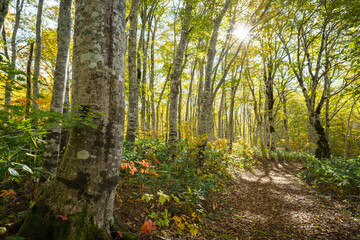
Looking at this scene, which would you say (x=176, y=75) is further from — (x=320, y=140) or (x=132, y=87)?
(x=320, y=140)

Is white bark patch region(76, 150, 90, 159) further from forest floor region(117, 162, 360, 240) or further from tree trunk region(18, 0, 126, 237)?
forest floor region(117, 162, 360, 240)

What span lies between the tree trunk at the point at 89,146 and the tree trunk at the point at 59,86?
1.48 meters

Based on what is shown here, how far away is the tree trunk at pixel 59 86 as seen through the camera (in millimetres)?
2912

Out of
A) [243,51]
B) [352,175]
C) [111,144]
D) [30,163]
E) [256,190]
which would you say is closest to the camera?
[111,144]

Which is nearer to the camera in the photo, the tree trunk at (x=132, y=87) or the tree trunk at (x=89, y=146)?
the tree trunk at (x=89, y=146)

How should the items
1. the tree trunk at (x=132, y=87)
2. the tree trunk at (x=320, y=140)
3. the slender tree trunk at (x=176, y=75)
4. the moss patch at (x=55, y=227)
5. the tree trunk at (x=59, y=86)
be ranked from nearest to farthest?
the moss patch at (x=55, y=227), the tree trunk at (x=59, y=86), the tree trunk at (x=132, y=87), the slender tree trunk at (x=176, y=75), the tree trunk at (x=320, y=140)

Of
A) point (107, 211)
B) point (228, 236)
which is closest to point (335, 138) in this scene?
point (228, 236)

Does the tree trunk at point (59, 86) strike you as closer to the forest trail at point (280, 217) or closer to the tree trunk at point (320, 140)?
the forest trail at point (280, 217)

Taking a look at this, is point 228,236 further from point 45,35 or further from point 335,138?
point 335,138

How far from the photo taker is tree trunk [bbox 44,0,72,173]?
2912 mm

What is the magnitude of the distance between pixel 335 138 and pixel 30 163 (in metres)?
35.2

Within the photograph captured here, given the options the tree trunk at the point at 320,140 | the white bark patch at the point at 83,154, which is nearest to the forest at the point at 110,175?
the white bark patch at the point at 83,154

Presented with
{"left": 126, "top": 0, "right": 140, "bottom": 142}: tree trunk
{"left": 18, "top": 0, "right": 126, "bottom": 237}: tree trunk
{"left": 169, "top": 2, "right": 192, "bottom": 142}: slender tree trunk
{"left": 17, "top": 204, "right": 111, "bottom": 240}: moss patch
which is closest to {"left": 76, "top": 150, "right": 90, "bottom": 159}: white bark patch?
{"left": 18, "top": 0, "right": 126, "bottom": 237}: tree trunk

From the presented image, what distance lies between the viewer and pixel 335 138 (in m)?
24.9
